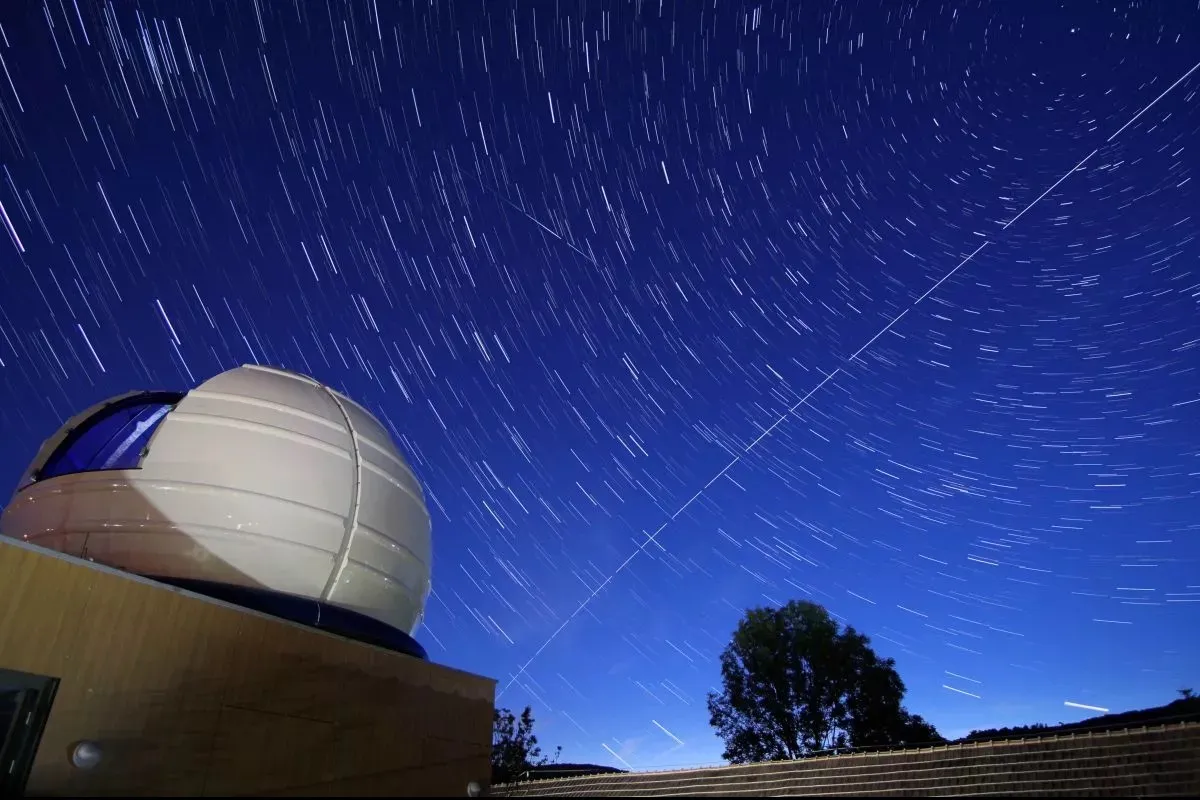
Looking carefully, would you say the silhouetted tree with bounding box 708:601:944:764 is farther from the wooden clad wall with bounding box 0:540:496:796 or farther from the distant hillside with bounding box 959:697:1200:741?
the wooden clad wall with bounding box 0:540:496:796

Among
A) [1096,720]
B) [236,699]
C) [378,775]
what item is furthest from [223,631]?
[1096,720]

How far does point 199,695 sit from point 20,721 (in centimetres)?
107

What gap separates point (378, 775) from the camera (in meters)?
6.29

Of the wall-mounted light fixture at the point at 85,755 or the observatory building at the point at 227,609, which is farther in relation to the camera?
the observatory building at the point at 227,609

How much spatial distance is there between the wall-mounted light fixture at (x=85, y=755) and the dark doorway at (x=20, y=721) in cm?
22

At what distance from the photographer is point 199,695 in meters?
5.25

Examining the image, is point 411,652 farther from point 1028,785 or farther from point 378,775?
point 1028,785

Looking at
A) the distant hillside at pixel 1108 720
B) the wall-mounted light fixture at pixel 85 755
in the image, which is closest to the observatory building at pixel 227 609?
the wall-mounted light fixture at pixel 85 755

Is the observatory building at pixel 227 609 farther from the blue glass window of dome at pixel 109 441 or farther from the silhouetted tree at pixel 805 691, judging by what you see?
the silhouetted tree at pixel 805 691

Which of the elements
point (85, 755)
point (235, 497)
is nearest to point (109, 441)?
point (235, 497)

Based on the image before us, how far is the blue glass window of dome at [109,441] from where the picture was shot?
23.0 feet

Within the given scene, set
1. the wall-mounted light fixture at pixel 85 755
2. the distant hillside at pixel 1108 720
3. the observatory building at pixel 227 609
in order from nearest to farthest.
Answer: the wall-mounted light fixture at pixel 85 755 < the observatory building at pixel 227 609 < the distant hillside at pixel 1108 720

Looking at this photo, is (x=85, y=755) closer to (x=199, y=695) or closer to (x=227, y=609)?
(x=199, y=695)

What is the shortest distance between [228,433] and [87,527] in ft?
4.84
